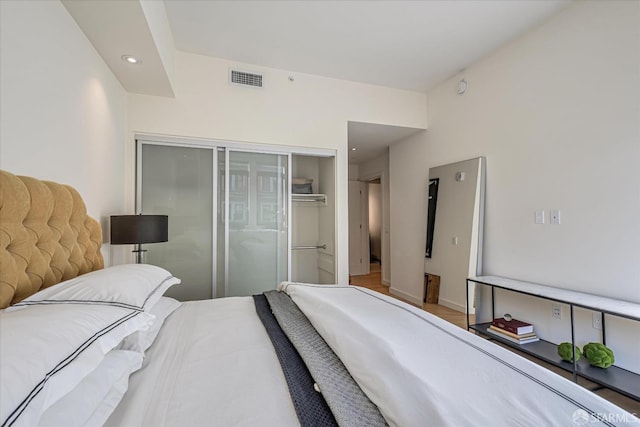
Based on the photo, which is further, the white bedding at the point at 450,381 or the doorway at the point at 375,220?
the doorway at the point at 375,220

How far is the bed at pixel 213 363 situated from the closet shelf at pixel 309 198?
231 cm

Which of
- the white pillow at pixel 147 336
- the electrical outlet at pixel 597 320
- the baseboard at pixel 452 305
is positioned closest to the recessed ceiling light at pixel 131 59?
the white pillow at pixel 147 336

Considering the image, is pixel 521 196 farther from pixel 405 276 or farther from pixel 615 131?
pixel 405 276

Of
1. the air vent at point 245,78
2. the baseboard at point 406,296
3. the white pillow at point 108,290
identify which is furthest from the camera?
the baseboard at point 406,296

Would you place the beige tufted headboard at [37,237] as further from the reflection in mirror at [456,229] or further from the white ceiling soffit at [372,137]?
the reflection in mirror at [456,229]

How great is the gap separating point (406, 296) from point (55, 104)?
4.38 m

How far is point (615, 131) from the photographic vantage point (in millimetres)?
2078

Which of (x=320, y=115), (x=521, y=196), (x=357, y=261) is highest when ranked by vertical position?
(x=320, y=115)

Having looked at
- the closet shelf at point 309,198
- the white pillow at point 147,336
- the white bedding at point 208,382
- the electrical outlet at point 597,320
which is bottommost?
the electrical outlet at point 597,320

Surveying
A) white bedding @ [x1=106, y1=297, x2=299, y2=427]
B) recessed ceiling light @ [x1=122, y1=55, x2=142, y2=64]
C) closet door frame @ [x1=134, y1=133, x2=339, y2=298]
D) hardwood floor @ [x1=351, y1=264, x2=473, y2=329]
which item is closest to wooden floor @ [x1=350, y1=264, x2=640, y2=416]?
hardwood floor @ [x1=351, y1=264, x2=473, y2=329]

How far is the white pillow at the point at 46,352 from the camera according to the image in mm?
552

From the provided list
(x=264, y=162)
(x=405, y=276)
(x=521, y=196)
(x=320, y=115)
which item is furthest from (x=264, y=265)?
(x=521, y=196)

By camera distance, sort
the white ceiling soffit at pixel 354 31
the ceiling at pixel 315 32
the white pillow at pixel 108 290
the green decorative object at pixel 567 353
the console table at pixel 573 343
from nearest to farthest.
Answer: the white pillow at pixel 108 290
the console table at pixel 573 343
the ceiling at pixel 315 32
the green decorative object at pixel 567 353
the white ceiling soffit at pixel 354 31

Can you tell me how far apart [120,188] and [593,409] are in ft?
10.9
